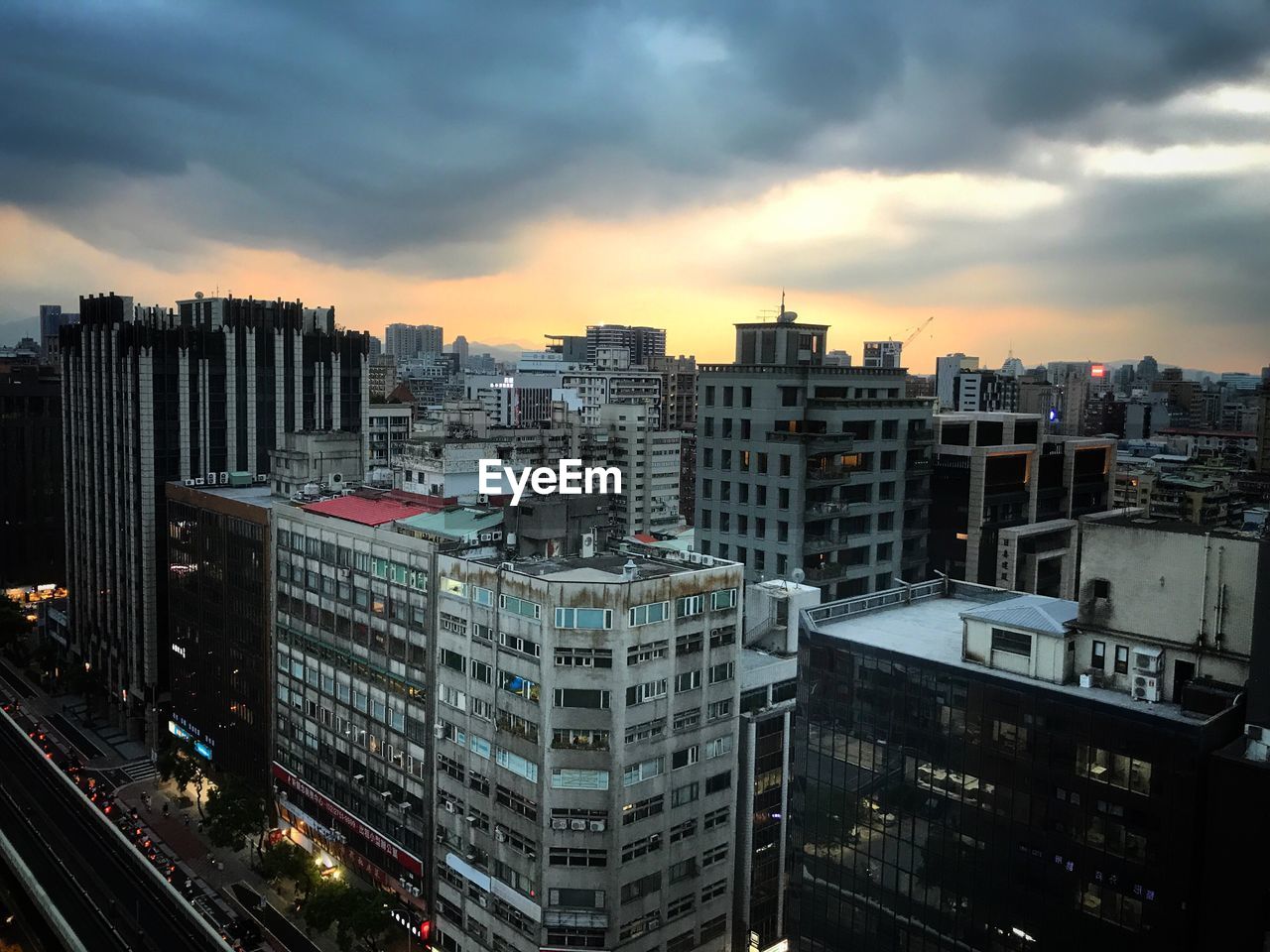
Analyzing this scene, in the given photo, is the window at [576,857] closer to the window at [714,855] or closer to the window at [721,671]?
the window at [714,855]

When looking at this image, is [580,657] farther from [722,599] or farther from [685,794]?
[685,794]

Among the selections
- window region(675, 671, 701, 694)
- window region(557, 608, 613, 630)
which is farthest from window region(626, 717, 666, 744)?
window region(557, 608, 613, 630)

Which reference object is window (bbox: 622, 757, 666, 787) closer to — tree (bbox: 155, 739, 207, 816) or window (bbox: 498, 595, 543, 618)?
window (bbox: 498, 595, 543, 618)

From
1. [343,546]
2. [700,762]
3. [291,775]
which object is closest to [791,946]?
[700,762]

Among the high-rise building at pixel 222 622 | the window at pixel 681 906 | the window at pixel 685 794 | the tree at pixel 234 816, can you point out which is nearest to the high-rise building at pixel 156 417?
the high-rise building at pixel 222 622

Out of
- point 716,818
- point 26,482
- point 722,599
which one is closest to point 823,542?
point 722,599
